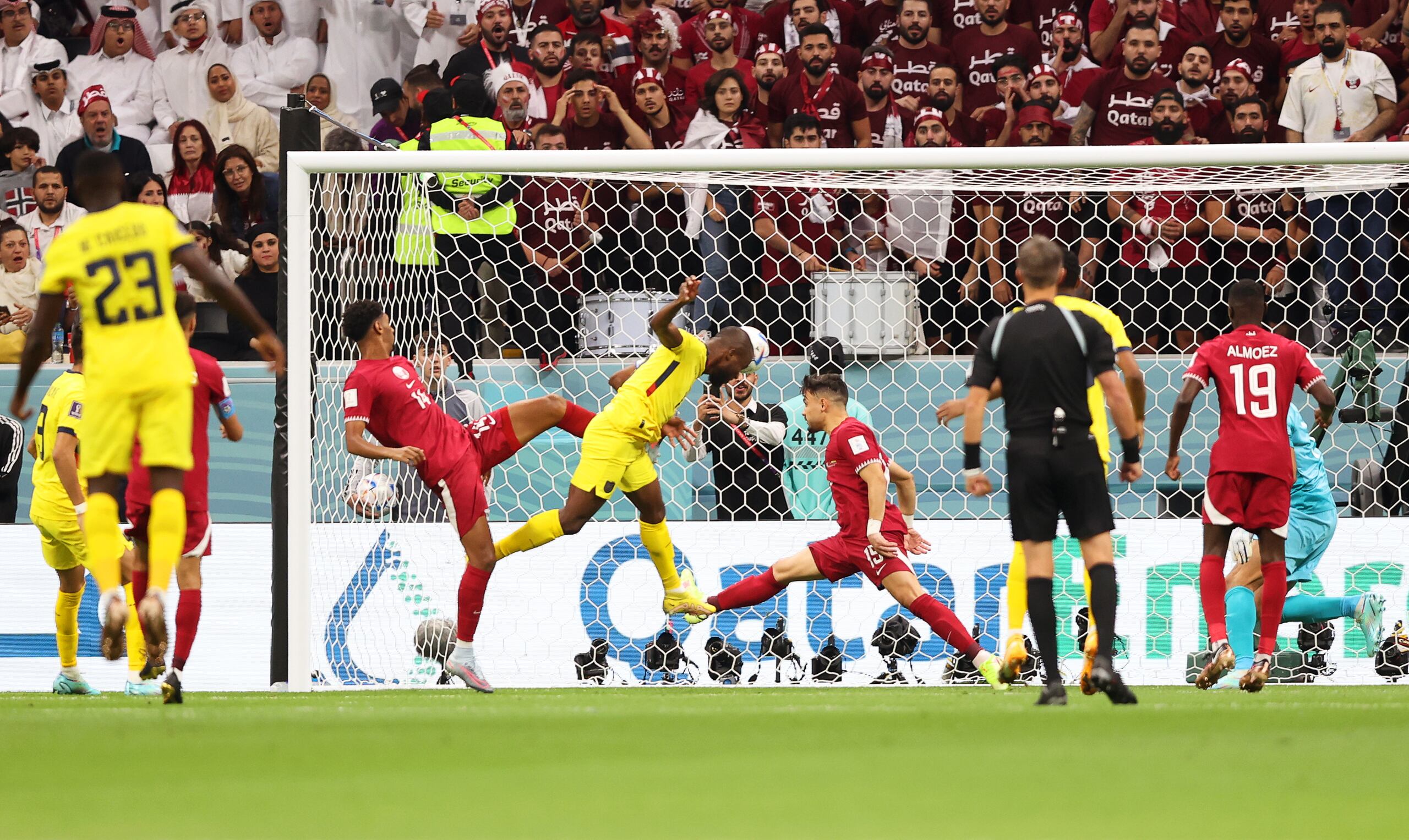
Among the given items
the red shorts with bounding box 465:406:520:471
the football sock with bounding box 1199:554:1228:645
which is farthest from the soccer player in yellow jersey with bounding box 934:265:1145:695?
the red shorts with bounding box 465:406:520:471

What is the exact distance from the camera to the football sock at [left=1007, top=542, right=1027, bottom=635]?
25.4 feet

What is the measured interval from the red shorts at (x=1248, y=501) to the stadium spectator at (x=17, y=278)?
7777 mm

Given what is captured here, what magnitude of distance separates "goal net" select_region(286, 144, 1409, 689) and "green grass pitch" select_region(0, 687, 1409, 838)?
9.57 feet

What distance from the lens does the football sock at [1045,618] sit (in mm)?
5988

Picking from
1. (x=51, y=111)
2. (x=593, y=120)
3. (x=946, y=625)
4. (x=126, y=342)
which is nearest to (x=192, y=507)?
(x=126, y=342)

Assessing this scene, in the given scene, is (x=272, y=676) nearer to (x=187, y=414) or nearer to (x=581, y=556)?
(x=581, y=556)

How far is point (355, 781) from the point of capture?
4.02 metres

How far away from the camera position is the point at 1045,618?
5980 mm

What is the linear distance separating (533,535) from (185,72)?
6.90 m

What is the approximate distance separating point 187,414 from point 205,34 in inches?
355

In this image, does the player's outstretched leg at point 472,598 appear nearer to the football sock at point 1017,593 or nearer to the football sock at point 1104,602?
the football sock at point 1017,593

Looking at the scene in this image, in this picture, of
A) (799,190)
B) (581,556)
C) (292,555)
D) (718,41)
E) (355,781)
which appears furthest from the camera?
(718,41)

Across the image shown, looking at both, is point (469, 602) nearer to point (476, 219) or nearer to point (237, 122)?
point (476, 219)

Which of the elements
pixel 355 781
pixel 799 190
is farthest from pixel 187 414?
pixel 799 190
